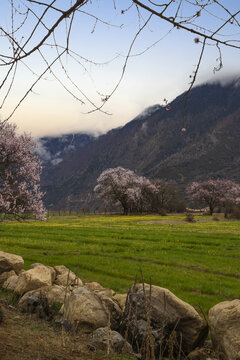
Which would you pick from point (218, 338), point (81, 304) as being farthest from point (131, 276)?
point (218, 338)

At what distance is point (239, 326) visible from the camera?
5.68 meters

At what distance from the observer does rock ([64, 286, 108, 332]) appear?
6531 mm

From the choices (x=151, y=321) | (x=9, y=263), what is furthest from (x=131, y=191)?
(x=151, y=321)

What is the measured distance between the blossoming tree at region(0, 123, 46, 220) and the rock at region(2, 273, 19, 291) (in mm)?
7665

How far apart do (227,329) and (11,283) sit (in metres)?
7.12

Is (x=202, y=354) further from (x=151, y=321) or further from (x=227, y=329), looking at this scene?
(x=151, y=321)

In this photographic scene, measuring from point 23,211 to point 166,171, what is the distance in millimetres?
180252

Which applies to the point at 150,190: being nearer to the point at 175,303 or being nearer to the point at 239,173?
the point at 175,303

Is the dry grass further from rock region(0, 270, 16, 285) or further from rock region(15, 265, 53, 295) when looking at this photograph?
rock region(0, 270, 16, 285)

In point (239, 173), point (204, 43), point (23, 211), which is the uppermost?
point (239, 173)

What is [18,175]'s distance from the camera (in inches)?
725

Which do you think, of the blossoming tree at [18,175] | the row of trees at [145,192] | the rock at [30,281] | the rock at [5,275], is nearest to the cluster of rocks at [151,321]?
the rock at [30,281]

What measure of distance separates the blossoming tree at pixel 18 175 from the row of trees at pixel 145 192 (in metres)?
55.4

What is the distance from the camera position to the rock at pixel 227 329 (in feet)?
18.1
